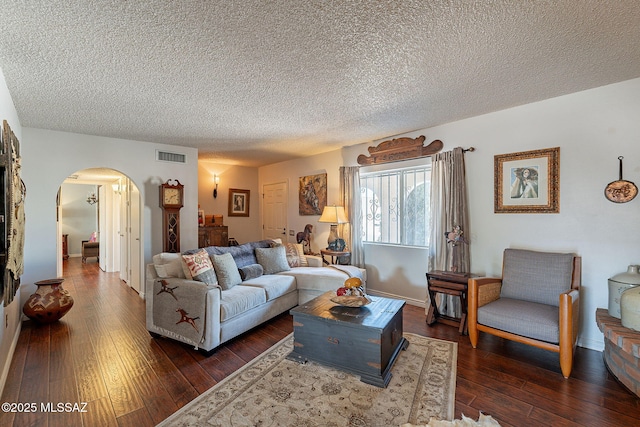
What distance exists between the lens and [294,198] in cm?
566

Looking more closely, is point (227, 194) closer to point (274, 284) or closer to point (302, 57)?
point (274, 284)

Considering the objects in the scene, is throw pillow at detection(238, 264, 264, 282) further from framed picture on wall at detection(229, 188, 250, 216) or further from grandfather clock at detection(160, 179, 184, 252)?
framed picture on wall at detection(229, 188, 250, 216)

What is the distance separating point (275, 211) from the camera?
618cm

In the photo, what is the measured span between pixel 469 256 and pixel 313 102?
250cm

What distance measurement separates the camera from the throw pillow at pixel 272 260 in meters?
3.79

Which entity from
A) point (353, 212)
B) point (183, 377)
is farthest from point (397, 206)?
point (183, 377)

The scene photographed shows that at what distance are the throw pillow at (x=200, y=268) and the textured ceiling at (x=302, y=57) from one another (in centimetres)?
156

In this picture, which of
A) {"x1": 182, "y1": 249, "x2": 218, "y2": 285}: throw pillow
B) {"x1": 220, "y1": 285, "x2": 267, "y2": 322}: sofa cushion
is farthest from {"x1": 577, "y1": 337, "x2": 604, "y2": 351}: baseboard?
{"x1": 182, "y1": 249, "x2": 218, "y2": 285}: throw pillow

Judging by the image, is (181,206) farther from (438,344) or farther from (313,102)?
(438,344)

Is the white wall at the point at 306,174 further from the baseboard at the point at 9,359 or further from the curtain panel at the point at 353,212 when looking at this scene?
the baseboard at the point at 9,359

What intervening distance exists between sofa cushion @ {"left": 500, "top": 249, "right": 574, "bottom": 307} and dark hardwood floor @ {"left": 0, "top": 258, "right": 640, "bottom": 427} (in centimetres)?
49

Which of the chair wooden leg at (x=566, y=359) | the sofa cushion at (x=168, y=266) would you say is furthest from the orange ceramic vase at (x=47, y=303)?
the chair wooden leg at (x=566, y=359)

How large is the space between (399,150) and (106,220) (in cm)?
683

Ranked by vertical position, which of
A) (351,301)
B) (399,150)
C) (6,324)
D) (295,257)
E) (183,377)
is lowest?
(183,377)
